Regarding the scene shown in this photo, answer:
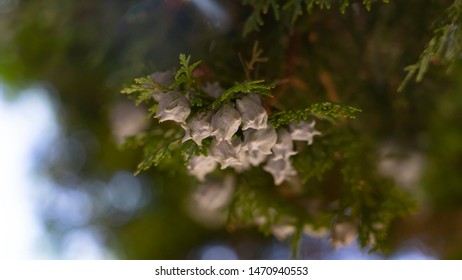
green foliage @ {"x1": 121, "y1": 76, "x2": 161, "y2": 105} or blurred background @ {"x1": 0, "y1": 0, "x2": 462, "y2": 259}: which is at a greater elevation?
blurred background @ {"x1": 0, "y1": 0, "x2": 462, "y2": 259}

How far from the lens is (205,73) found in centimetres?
73

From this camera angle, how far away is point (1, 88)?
134 cm

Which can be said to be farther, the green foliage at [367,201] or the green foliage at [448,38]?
the green foliage at [367,201]

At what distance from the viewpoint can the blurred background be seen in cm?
80

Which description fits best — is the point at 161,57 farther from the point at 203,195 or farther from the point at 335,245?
the point at 335,245

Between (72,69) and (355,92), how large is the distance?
22.7 inches

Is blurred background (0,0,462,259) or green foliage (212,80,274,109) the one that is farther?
blurred background (0,0,462,259)

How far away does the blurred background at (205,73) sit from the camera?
80 cm

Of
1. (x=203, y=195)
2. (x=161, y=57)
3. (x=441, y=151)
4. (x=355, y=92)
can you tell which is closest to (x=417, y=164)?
(x=441, y=151)

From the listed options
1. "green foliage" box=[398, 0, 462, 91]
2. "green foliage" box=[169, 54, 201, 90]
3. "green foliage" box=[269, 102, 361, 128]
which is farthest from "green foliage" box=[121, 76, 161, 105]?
"green foliage" box=[398, 0, 462, 91]

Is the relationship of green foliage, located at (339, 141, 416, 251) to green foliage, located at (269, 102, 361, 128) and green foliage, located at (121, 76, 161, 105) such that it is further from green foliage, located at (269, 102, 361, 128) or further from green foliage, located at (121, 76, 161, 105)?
green foliage, located at (121, 76, 161, 105)

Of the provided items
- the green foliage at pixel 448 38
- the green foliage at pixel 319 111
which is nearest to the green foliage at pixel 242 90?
the green foliage at pixel 319 111

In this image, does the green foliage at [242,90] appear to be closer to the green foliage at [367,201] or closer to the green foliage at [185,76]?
the green foliage at [185,76]

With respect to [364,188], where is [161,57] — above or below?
above
